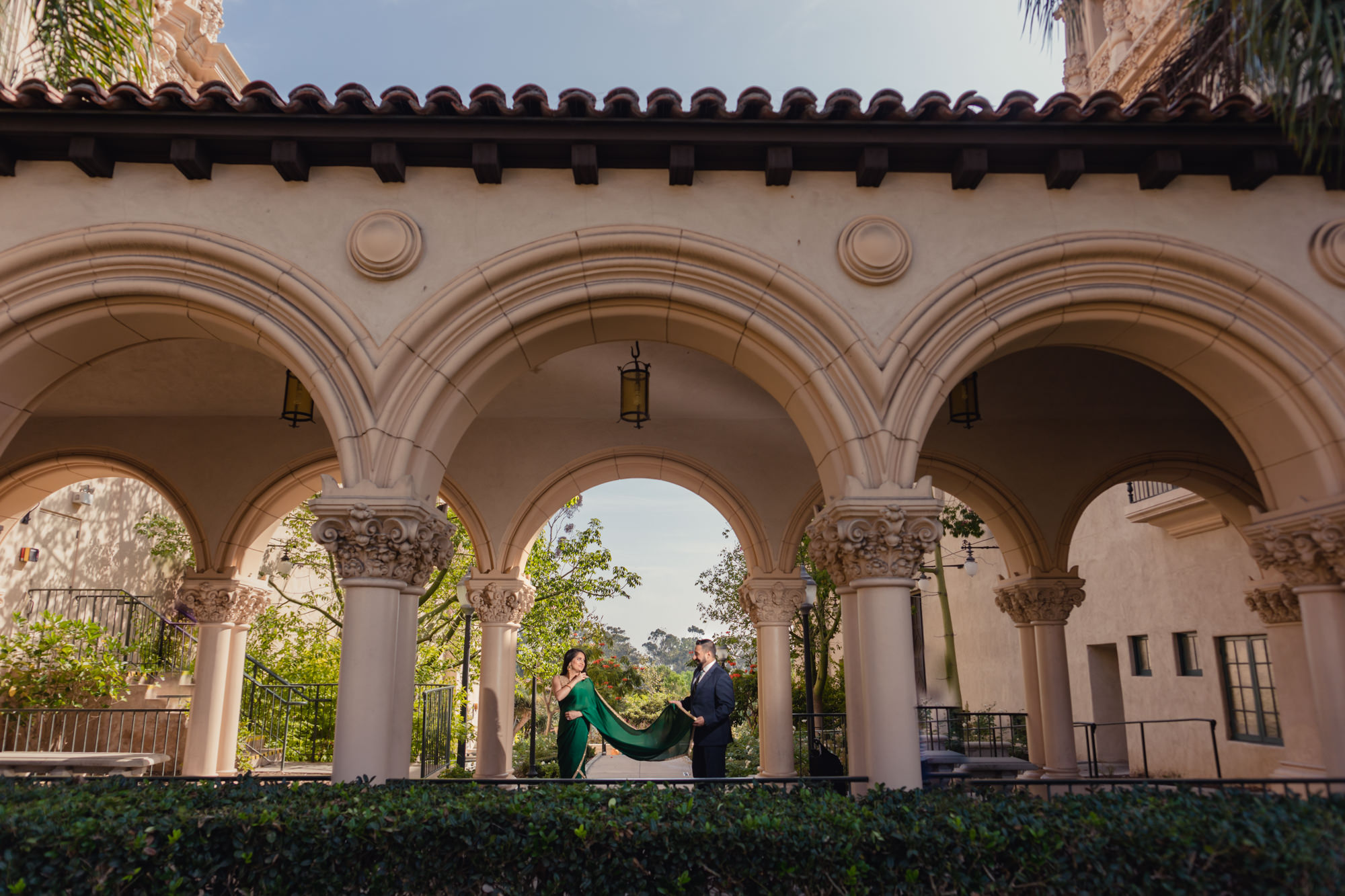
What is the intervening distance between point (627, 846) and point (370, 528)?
2.43 meters

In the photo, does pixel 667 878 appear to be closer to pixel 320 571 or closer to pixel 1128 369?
pixel 1128 369

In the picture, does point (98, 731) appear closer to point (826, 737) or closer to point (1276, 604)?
point (826, 737)

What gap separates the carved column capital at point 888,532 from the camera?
17.5 ft

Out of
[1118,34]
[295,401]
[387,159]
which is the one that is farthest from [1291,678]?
[1118,34]

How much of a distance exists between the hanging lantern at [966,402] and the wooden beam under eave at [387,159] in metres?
4.88

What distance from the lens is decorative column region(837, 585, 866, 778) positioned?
5.56 metres

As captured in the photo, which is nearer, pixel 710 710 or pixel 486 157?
pixel 486 157

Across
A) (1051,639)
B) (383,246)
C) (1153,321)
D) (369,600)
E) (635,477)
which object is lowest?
(1051,639)

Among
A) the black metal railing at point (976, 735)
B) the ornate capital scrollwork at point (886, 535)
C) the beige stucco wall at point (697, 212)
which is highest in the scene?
the beige stucco wall at point (697, 212)

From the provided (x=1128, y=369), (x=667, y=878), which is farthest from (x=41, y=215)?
(x=1128, y=369)

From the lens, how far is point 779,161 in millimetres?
5672

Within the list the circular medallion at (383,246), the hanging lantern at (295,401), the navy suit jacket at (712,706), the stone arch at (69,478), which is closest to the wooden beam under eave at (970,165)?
the circular medallion at (383,246)

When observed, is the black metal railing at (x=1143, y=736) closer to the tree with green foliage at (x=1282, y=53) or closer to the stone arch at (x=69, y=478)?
the tree with green foliage at (x=1282, y=53)

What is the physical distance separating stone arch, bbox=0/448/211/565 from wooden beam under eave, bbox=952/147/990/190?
8.38 meters
